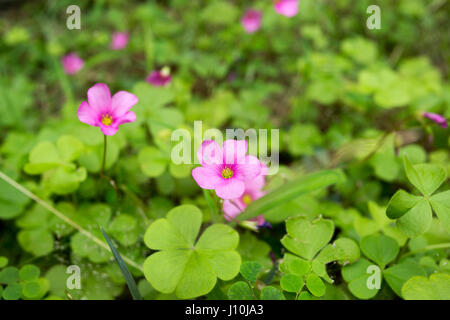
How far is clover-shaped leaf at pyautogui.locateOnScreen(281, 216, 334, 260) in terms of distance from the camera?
1.23 meters

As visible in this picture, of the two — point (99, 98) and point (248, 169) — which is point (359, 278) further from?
point (99, 98)

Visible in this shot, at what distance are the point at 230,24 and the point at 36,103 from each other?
158 cm

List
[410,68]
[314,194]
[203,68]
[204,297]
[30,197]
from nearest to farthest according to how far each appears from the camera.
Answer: [204,297] < [30,197] < [314,194] < [410,68] < [203,68]

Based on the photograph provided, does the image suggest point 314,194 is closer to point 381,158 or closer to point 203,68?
point 381,158

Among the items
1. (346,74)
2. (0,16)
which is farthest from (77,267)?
(0,16)

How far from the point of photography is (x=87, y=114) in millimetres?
1199

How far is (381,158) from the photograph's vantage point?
71.8 inches

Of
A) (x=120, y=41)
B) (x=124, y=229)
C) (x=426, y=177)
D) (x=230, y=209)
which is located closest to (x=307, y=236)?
(x=230, y=209)

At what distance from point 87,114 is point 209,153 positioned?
0.43 m

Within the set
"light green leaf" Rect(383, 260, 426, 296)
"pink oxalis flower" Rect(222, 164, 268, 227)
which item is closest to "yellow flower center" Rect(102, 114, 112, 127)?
"pink oxalis flower" Rect(222, 164, 268, 227)

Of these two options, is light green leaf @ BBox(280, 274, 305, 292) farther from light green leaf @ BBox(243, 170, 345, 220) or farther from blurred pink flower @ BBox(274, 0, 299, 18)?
blurred pink flower @ BBox(274, 0, 299, 18)

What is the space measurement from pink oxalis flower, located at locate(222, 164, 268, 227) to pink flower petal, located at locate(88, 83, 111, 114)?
0.57 meters

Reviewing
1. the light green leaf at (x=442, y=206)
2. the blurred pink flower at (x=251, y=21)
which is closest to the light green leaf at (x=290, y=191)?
the light green leaf at (x=442, y=206)

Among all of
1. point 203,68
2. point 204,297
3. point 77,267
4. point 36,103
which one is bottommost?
point 204,297
